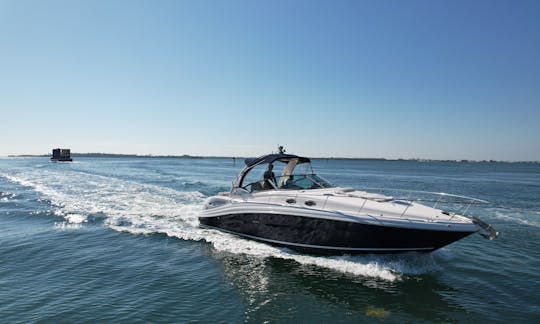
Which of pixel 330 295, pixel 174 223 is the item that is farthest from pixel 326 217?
pixel 174 223

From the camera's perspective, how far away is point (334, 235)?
956cm

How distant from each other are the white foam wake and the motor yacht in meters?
0.35

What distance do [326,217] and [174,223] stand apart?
8347mm

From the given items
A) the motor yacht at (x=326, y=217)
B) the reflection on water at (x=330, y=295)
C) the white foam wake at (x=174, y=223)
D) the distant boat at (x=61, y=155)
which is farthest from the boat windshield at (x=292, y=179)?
the distant boat at (x=61, y=155)

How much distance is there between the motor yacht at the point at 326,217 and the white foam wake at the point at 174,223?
353mm

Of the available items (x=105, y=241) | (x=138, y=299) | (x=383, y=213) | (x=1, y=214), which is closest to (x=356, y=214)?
(x=383, y=213)

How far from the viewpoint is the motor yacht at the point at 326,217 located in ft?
28.2

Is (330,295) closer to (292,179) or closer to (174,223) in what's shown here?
(292,179)

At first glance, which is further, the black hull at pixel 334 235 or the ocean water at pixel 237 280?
the black hull at pixel 334 235

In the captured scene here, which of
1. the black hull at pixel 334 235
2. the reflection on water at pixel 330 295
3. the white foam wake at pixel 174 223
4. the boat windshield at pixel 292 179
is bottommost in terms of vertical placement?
the reflection on water at pixel 330 295

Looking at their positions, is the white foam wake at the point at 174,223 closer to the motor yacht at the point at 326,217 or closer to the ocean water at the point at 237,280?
the ocean water at the point at 237,280

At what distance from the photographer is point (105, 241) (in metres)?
12.1

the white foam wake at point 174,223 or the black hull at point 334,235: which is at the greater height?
the black hull at point 334,235

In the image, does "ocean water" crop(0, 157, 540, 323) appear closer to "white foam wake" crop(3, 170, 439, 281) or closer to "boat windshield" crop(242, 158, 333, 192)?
"white foam wake" crop(3, 170, 439, 281)
